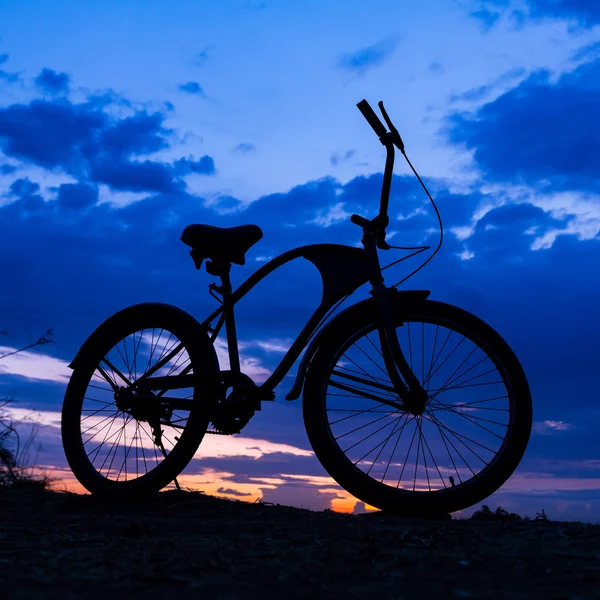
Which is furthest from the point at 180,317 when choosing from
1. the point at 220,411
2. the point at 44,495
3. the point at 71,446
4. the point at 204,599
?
the point at 204,599

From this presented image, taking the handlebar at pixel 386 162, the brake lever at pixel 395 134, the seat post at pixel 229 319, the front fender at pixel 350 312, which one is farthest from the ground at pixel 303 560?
the brake lever at pixel 395 134

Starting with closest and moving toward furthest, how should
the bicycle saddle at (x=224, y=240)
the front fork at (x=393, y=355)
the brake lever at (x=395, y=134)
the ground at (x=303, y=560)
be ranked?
the ground at (x=303, y=560) → the front fork at (x=393, y=355) → the brake lever at (x=395, y=134) → the bicycle saddle at (x=224, y=240)

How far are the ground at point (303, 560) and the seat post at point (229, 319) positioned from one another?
1274 millimetres

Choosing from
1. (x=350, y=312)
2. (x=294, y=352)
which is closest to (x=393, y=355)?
(x=350, y=312)

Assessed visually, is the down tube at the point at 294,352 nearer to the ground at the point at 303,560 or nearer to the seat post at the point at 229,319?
the seat post at the point at 229,319

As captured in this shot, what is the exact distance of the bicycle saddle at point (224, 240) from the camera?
4.75 meters

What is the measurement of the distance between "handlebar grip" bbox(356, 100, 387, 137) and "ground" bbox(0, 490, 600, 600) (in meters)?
2.34

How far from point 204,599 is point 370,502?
7.45 feet

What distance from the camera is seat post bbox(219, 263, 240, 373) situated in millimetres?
4836

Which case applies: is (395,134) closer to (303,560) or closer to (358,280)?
(358,280)

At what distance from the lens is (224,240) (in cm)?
475

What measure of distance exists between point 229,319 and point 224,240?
548 mm

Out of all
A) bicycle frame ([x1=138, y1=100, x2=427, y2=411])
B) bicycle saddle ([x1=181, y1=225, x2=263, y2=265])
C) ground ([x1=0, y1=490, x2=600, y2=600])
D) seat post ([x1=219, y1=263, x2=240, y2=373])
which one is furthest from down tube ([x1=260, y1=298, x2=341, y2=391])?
ground ([x1=0, y1=490, x2=600, y2=600])

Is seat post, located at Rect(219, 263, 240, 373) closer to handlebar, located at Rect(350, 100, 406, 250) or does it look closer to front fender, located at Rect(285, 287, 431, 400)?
front fender, located at Rect(285, 287, 431, 400)
